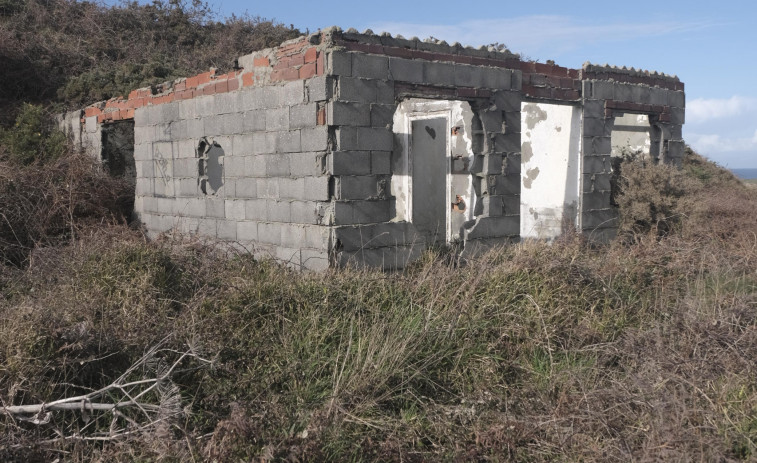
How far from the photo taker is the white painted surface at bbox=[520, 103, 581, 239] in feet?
32.3

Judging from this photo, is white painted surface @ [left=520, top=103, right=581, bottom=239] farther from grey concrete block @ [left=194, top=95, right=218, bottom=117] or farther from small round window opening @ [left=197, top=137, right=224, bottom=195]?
grey concrete block @ [left=194, top=95, right=218, bottom=117]

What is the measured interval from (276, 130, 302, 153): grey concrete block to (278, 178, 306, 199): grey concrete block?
1.08ft

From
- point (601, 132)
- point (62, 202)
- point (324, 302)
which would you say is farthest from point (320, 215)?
point (601, 132)

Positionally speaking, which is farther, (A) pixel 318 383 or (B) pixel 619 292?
(B) pixel 619 292

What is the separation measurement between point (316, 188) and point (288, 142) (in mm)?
708

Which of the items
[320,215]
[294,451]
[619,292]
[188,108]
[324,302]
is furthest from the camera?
[188,108]

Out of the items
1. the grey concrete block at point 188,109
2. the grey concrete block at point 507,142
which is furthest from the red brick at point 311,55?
the grey concrete block at point 507,142

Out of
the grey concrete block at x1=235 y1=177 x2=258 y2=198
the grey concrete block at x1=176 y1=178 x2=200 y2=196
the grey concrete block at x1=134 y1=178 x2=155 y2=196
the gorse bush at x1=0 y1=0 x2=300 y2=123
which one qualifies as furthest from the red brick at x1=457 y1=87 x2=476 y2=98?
the gorse bush at x1=0 y1=0 x2=300 y2=123

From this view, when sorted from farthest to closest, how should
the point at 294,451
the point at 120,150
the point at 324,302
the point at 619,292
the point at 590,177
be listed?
the point at 120,150, the point at 590,177, the point at 619,292, the point at 324,302, the point at 294,451

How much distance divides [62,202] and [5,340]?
18.2ft

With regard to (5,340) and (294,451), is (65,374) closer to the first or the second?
(5,340)

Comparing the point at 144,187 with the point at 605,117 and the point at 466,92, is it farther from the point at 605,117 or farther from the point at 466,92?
the point at 605,117

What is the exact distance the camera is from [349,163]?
6930mm

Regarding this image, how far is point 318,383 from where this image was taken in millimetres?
4172
